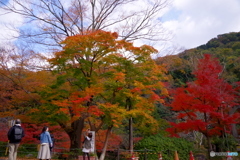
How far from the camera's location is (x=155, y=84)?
1221 cm

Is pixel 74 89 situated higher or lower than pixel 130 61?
lower

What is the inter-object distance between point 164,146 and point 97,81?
7.63 metres

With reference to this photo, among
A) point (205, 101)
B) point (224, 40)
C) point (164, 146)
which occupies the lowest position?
point (164, 146)

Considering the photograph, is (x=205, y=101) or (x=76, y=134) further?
(x=205, y=101)

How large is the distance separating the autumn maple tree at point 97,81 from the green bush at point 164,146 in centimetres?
353

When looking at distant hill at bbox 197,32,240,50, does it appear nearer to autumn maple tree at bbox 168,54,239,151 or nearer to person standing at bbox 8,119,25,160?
autumn maple tree at bbox 168,54,239,151

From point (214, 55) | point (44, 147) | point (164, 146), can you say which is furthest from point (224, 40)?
Answer: point (44, 147)

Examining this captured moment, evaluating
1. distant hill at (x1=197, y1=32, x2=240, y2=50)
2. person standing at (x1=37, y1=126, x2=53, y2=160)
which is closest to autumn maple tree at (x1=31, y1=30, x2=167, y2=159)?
person standing at (x1=37, y1=126, x2=53, y2=160)

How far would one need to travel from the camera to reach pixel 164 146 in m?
15.2

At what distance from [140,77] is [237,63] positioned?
1926 cm

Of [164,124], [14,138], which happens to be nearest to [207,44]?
[164,124]

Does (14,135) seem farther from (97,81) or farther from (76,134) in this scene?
(76,134)

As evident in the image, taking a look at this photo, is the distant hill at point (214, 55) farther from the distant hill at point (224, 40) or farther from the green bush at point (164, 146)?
the green bush at point (164, 146)

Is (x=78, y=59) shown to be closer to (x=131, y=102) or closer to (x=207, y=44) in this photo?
(x=131, y=102)
